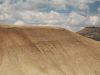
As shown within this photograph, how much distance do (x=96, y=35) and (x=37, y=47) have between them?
145 m

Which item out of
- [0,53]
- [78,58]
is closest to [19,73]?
[0,53]

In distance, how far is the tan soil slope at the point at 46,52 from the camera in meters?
49.5

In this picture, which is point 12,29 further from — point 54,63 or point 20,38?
point 54,63

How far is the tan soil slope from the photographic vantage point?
4950 centimetres

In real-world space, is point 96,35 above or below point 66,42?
below

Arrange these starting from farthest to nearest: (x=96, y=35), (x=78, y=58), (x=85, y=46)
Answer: (x=96, y=35)
(x=85, y=46)
(x=78, y=58)

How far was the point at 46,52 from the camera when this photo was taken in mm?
54844

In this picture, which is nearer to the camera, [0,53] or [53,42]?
[0,53]

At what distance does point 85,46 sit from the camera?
60.8m

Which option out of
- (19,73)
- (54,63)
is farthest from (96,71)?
(19,73)

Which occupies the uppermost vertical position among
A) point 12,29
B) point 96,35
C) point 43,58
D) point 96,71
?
point 12,29

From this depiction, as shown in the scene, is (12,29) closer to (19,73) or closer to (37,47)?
(37,47)

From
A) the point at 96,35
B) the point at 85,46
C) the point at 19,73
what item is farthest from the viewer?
the point at 96,35

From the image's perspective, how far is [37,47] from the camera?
177 feet
